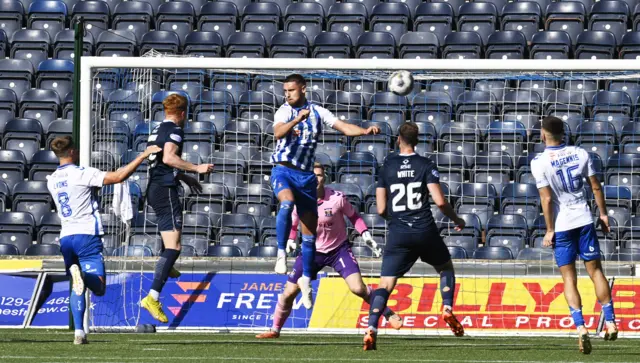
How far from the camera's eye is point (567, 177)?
38.0ft

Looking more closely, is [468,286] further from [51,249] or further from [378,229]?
[51,249]

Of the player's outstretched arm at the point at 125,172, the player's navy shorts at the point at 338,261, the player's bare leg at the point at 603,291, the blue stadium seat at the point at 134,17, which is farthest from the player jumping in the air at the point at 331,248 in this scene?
the blue stadium seat at the point at 134,17

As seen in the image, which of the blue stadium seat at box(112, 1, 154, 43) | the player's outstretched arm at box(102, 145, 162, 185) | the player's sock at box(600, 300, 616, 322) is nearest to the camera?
the player's sock at box(600, 300, 616, 322)

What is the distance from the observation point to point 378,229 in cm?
1739

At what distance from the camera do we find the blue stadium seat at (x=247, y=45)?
21469mm

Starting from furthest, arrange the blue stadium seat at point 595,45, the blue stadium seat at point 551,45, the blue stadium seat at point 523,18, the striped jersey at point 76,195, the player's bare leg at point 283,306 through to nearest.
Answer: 1. the blue stadium seat at point 523,18
2. the blue stadium seat at point 551,45
3. the blue stadium seat at point 595,45
4. the player's bare leg at point 283,306
5. the striped jersey at point 76,195

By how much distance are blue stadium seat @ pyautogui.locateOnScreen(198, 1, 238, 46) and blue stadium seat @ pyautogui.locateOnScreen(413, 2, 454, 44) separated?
3.40 metres

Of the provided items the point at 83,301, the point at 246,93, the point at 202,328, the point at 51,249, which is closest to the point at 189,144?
the point at 246,93

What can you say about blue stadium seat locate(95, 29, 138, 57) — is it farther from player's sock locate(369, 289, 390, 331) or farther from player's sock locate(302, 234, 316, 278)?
player's sock locate(369, 289, 390, 331)

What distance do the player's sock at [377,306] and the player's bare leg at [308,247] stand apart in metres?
1.27

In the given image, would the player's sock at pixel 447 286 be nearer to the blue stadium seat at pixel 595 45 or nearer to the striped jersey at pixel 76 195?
the striped jersey at pixel 76 195

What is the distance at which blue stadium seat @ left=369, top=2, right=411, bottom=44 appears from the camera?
72.8 feet

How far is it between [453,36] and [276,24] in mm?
3424

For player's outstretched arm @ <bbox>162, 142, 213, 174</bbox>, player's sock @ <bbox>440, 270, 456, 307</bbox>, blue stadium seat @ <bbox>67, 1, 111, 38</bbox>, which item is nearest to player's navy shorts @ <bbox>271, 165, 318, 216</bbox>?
player's outstretched arm @ <bbox>162, 142, 213, 174</bbox>
